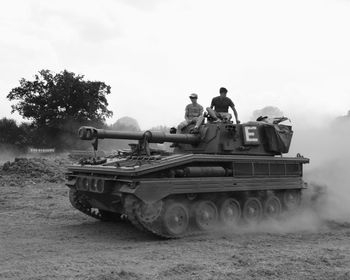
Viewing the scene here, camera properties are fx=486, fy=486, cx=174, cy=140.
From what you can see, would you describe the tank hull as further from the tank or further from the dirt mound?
the dirt mound

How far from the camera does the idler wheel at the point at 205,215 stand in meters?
10.4

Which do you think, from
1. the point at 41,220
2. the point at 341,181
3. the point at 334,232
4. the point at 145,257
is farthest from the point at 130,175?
the point at 341,181

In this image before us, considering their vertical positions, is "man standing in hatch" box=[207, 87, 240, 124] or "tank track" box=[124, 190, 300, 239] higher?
"man standing in hatch" box=[207, 87, 240, 124]

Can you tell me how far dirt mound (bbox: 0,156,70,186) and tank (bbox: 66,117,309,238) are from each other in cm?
1039

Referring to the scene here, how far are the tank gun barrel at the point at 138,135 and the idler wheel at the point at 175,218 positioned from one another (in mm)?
1590

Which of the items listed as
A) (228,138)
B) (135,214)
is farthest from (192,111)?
(135,214)

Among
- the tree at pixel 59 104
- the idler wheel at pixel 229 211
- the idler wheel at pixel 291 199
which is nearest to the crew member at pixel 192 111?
the idler wheel at pixel 229 211

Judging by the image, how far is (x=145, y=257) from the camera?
7930 mm

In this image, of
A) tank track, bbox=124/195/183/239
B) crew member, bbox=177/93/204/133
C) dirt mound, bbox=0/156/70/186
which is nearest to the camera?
tank track, bbox=124/195/183/239

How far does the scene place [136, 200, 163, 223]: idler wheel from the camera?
9.43m

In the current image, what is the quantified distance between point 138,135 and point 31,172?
13997mm

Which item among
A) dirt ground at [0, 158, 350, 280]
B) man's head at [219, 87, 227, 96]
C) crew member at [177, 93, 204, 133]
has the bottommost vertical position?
dirt ground at [0, 158, 350, 280]

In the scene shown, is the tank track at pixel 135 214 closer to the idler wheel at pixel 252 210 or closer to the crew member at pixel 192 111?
the idler wheel at pixel 252 210

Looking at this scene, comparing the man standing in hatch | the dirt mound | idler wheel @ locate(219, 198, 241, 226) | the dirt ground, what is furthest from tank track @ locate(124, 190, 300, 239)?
the dirt mound
